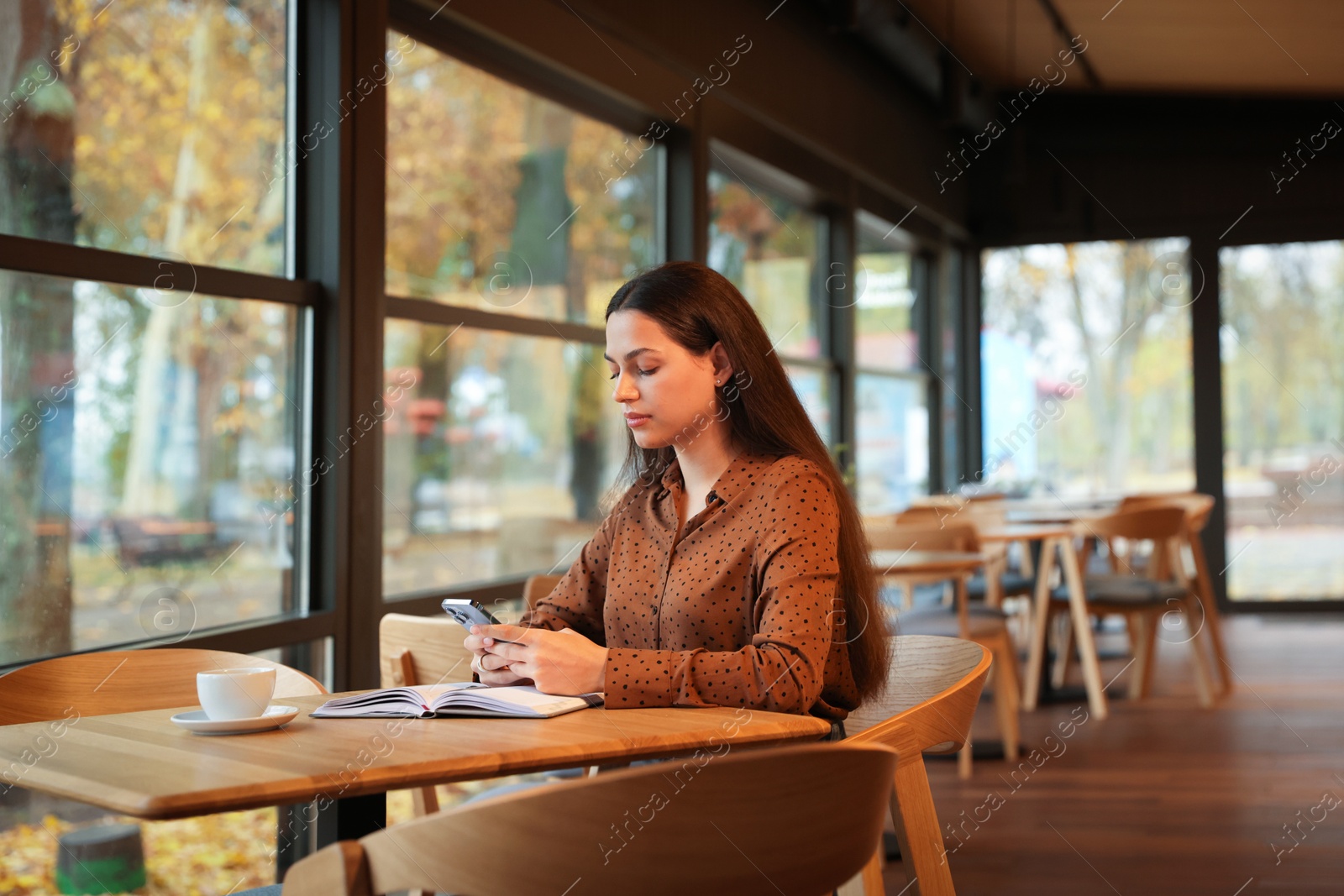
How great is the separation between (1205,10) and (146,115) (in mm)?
5599

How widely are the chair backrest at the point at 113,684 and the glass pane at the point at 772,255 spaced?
3.52 metres

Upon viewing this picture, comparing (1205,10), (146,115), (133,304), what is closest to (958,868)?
(133,304)

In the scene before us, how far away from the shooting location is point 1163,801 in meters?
3.53

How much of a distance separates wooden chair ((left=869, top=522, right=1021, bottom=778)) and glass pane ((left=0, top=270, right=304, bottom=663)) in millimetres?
2070

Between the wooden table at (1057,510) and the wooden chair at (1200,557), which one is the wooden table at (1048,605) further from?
the wooden chair at (1200,557)

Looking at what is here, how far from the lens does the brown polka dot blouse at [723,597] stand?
1448 millimetres

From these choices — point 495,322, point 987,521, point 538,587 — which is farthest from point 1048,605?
point 538,587

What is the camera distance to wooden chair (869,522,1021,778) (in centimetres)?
399

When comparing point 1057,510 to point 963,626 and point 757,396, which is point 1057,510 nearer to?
point 963,626

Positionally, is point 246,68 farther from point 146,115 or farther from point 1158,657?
point 1158,657

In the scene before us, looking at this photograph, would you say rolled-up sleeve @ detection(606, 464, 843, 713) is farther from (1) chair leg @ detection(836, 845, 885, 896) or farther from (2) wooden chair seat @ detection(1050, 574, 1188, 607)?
(2) wooden chair seat @ detection(1050, 574, 1188, 607)

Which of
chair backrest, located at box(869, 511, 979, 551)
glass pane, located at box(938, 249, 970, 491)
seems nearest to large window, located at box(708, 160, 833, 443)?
chair backrest, located at box(869, 511, 979, 551)

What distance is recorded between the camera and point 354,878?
3.01 feet

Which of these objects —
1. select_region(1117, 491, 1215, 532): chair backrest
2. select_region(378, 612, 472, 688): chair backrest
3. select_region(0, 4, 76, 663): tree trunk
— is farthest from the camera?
select_region(1117, 491, 1215, 532): chair backrest
